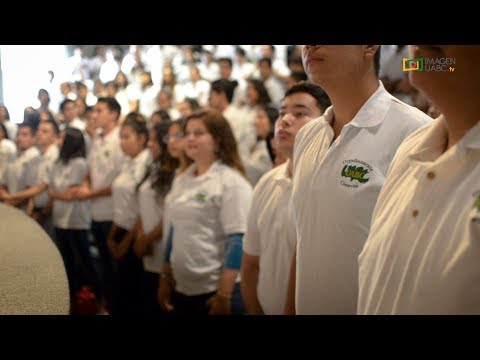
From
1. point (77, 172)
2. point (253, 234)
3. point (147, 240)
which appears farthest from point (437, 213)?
point (77, 172)

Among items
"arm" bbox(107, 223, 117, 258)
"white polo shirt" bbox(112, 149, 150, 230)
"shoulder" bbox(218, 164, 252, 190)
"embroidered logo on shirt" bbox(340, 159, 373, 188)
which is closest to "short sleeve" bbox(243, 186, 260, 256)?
"shoulder" bbox(218, 164, 252, 190)

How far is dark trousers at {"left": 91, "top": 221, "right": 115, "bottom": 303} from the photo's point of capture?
3.89 meters

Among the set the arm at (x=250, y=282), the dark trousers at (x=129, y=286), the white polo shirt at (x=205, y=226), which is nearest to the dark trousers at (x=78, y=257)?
the dark trousers at (x=129, y=286)

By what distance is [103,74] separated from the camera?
693cm

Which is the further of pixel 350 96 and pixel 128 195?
pixel 128 195

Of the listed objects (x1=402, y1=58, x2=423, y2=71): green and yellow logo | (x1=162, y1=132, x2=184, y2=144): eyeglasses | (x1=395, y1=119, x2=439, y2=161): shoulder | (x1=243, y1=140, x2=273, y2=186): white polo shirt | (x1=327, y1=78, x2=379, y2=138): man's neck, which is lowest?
(x1=243, y1=140, x2=273, y2=186): white polo shirt

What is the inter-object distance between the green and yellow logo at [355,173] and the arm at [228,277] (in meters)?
1.20

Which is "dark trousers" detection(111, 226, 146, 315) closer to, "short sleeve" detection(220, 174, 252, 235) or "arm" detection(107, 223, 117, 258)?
"arm" detection(107, 223, 117, 258)

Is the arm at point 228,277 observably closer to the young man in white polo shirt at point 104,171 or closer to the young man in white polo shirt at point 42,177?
the young man in white polo shirt at point 104,171

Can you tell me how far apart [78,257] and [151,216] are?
39.6 inches

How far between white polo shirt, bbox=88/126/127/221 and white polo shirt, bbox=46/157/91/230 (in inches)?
3.3

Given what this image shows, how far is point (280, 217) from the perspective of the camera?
203 cm

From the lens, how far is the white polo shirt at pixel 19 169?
4727 millimetres

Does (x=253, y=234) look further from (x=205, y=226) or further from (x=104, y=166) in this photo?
(x=104, y=166)
